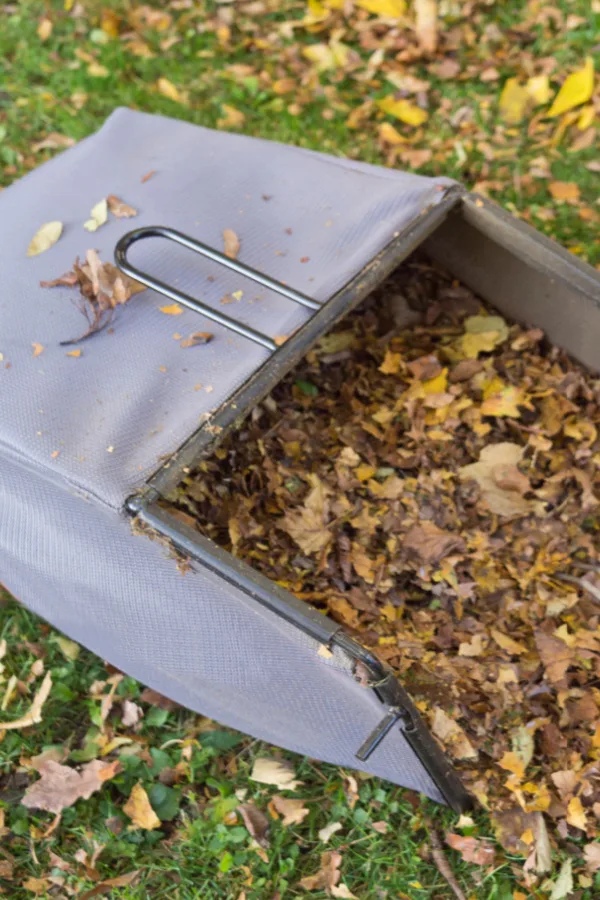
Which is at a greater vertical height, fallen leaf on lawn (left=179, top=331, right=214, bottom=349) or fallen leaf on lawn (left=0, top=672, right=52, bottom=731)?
fallen leaf on lawn (left=179, top=331, right=214, bottom=349)

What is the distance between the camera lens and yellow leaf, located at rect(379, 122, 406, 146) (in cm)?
293

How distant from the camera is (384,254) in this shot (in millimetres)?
1817

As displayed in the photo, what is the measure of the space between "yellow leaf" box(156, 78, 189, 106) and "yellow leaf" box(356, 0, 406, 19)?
817 millimetres

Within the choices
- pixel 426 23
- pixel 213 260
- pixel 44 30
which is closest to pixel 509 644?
pixel 213 260

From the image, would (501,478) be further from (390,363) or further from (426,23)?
(426,23)

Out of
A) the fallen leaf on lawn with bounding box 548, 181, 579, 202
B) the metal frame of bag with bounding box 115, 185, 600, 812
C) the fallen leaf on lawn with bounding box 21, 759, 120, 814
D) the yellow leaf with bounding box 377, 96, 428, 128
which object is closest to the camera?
the metal frame of bag with bounding box 115, 185, 600, 812

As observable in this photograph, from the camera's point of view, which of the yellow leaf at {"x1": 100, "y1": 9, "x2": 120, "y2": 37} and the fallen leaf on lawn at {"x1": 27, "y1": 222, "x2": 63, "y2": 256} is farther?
the yellow leaf at {"x1": 100, "y1": 9, "x2": 120, "y2": 37}

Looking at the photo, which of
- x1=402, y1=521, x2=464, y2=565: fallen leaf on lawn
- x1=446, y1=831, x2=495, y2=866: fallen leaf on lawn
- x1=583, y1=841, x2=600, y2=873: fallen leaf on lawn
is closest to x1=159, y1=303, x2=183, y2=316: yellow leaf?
x1=402, y1=521, x2=464, y2=565: fallen leaf on lawn

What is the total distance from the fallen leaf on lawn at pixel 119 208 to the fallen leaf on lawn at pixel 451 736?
52.9 inches

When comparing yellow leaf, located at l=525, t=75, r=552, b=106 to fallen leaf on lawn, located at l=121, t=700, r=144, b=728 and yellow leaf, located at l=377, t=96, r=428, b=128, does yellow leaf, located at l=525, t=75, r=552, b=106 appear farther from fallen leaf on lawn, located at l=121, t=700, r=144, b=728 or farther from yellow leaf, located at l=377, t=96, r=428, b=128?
fallen leaf on lawn, located at l=121, t=700, r=144, b=728

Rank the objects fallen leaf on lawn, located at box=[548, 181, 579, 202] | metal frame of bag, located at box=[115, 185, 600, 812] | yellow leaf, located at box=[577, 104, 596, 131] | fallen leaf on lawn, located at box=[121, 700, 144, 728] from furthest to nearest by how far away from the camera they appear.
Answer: yellow leaf, located at box=[577, 104, 596, 131] < fallen leaf on lawn, located at box=[548, 181, 579, 202] < fallen leaf on lawn, located at box=[121, 700, 144, 728] < metal frame of bag, located at box=[115, 185, 600, 812]

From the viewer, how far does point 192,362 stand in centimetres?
169

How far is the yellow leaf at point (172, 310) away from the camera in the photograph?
69.8 inches

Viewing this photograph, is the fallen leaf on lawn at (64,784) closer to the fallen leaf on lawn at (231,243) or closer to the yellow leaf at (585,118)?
the fallen leaf on lawn at (231,243)
